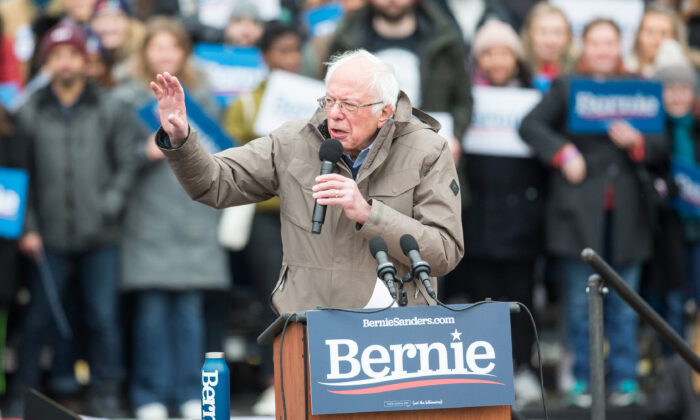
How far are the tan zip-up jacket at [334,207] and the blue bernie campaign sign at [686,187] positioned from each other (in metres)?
4.05

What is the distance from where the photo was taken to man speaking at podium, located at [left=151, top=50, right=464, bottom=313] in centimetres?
489

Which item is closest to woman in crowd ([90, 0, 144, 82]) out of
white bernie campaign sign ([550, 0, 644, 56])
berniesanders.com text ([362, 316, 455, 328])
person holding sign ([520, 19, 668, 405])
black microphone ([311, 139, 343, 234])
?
person holding sign ([520, 19, 668, 405])

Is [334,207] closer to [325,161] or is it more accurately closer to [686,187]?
[325,161]

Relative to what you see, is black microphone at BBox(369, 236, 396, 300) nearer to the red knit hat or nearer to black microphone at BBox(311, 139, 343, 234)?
black microphone at BBox(311, 139, 343, 234)

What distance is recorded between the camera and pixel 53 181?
8.20m

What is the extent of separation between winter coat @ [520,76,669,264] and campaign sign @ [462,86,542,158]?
18cm

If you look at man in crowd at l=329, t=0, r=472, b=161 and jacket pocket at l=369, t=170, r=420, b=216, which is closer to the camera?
jacket pocket at l=369, t=170, r=420, b=216

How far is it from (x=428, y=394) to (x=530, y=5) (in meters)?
7.30

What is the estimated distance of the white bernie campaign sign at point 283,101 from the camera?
8359 millimetres

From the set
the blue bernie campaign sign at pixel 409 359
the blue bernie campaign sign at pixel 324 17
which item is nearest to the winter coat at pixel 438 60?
the blue bernie campaign sign at pixel 324 17

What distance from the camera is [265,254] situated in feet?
27.2

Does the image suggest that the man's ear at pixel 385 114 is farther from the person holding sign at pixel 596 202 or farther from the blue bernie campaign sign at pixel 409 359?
the person holding sign at pixel 596 202

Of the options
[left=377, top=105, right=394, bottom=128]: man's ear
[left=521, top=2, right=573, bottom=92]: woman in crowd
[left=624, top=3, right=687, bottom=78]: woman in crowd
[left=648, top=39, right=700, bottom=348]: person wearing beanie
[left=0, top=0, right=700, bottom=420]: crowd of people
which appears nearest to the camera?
[left=377, top=105, right=394, bottom=128]: man's ear

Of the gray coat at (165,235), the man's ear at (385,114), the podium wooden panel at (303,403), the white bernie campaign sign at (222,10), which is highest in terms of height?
the white bernie campaign sign at (222,10)
